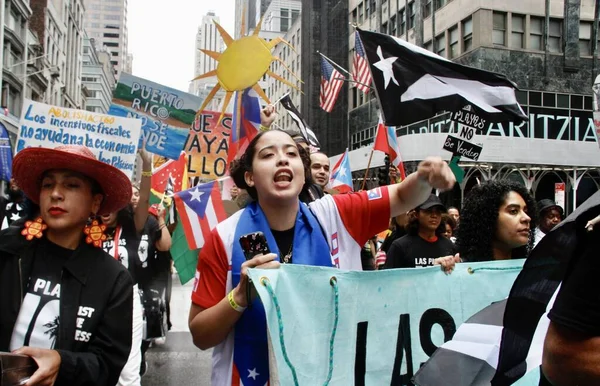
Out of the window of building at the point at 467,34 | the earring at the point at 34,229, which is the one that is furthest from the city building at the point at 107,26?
the earring at the point at 34,229

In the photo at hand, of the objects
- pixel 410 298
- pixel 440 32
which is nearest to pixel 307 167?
pixel 410 298

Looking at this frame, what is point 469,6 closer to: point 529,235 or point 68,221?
point 529,235

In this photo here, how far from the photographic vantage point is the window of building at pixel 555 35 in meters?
29.1

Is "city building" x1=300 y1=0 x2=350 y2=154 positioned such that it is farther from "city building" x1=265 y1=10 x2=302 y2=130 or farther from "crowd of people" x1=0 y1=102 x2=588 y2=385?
"crowd of people" x1=0 y1=102 x2=588 y2=385

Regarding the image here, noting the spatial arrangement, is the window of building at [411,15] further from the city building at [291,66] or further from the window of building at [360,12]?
the city building at [291,66]

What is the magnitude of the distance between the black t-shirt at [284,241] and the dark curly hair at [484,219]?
1.65 metres

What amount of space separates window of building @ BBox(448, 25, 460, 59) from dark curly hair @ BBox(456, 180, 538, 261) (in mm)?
27666

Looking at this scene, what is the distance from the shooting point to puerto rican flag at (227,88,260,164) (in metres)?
5.82

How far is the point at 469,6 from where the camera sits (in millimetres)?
28922

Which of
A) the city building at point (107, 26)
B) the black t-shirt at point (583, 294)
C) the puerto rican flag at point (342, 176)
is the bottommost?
the black t-shirt at point (583, 294)

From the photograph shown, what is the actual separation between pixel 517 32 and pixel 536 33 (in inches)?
39.6

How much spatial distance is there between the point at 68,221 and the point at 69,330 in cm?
44

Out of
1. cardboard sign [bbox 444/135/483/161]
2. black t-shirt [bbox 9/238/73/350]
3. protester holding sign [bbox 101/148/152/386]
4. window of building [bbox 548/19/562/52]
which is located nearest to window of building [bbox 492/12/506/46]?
window of building [bbox 548/19/562/52]

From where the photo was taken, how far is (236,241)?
2.58 meters
